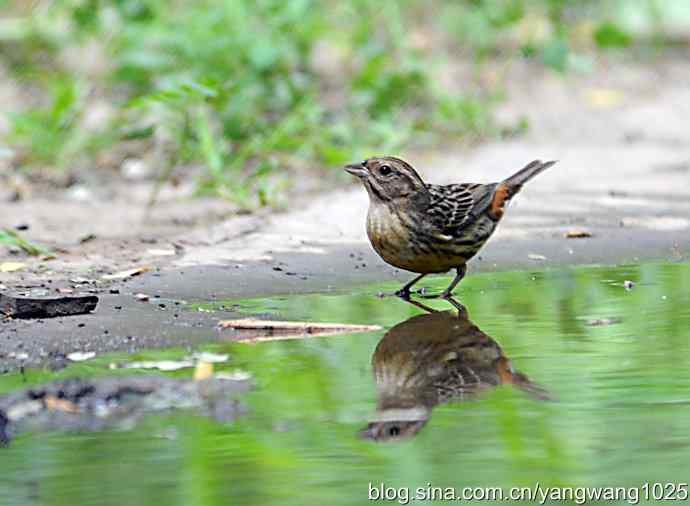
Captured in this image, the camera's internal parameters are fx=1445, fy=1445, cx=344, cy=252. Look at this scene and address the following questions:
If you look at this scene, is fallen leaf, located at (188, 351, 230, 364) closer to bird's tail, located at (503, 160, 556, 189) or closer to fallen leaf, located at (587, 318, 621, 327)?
fallen leaf, located at (587, 318, 621, 327)

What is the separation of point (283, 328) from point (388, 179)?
1324mm

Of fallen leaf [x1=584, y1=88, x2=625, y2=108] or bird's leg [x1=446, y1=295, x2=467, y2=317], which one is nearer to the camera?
bird's leg [x1=446, y1=295, x2=467, y2=317]

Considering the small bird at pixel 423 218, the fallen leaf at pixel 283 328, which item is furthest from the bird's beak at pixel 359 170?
the fallen leaf at pixel 283 328

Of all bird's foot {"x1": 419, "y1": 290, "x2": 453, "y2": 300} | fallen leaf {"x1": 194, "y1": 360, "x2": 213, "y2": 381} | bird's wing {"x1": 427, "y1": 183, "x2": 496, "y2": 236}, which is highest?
bird's wing {"x1": 427, "y1": 183, "x2": 496, "y2": 236}

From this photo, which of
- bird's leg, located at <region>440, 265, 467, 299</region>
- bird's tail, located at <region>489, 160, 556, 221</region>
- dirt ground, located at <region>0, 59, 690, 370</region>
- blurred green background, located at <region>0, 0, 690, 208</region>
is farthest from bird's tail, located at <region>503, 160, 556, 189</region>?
blurred green background, located at <region>0, 0, 690, 208</region>

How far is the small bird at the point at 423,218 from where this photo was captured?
5.75 metres

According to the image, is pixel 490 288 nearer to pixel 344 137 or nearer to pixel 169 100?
pixel 169 100

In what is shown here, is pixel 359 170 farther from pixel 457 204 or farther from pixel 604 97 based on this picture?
pixel 604 97

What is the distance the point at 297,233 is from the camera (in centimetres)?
703

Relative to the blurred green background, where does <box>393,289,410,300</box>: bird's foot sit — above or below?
below

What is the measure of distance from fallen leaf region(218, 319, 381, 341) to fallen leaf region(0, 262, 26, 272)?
155 centimetres

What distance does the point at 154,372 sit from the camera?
4.22 m

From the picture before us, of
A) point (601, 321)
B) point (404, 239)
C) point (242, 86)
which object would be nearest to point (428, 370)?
point (601, 321)

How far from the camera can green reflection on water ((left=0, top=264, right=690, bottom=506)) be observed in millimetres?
3246
